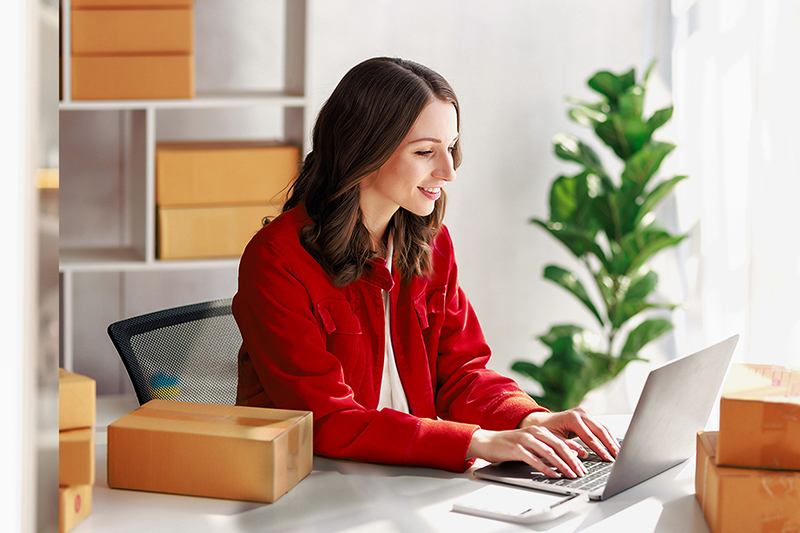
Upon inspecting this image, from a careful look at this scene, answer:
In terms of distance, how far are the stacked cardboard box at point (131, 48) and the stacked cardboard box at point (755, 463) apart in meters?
1.95

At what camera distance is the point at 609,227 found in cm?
305

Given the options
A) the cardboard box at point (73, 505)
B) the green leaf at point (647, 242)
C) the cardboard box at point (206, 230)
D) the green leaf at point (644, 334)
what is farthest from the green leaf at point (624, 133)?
the cardboard box at point (73, 505)

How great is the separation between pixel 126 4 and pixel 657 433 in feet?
6.49

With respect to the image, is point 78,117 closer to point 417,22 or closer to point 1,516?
point 417,22

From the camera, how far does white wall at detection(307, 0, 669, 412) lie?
330 cm

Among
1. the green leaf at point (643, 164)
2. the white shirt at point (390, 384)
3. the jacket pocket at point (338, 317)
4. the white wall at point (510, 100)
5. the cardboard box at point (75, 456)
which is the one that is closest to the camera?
the cardboard box at point (75, 456)

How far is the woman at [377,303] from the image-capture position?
142 centimetres

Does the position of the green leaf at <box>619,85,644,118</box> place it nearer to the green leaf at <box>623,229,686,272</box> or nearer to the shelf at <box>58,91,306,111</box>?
the green leaf at <box>623,229,686,272</box>

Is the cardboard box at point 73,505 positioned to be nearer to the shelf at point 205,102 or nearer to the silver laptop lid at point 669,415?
the silver laptop lid at point 669,415

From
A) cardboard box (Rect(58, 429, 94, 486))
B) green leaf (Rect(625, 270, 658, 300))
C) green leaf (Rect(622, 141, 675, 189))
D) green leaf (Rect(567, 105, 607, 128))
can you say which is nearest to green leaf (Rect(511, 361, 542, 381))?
green leaf (Rect(625, 270, 658, 300))

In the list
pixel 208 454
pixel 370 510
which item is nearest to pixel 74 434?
pixel 208 454

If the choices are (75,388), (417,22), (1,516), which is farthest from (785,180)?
(1,516)

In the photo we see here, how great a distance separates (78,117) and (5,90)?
234 cm

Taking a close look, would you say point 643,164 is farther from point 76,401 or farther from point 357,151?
point 76,401
